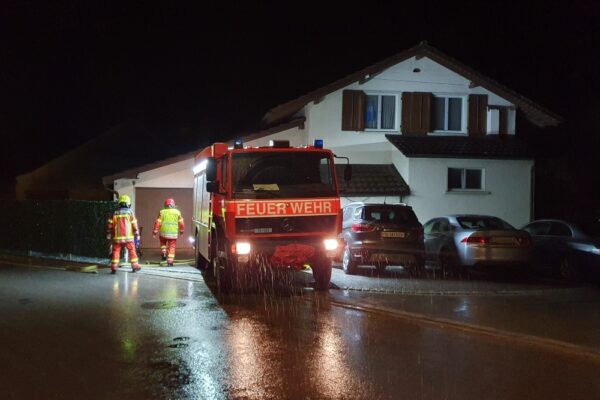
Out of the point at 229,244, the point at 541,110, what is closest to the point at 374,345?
the point at 229,244

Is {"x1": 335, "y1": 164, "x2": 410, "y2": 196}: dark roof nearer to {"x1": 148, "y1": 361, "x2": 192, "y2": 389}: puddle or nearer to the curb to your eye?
the curb

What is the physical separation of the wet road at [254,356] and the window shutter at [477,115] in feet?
39.3

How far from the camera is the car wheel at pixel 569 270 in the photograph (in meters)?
12.8

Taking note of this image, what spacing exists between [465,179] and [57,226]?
1268cm

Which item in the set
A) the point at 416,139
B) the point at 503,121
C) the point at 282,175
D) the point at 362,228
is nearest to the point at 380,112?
the point at 416,139

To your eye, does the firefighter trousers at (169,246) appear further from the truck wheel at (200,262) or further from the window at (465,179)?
the window at (465,179)

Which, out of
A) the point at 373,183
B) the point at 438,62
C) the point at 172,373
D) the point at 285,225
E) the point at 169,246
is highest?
the point at 438,62

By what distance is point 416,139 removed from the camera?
63.3 feet

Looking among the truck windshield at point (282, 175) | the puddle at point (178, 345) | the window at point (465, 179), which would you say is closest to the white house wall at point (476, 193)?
the window at point (465, 179)

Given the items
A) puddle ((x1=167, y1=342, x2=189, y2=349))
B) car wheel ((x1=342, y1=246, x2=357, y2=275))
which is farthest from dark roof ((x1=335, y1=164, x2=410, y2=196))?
puddle ((x1=167, y1=342, x2=189, y2=349))

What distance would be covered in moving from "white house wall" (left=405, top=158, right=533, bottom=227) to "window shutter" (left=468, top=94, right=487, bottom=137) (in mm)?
1562

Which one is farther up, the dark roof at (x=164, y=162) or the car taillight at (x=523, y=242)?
the dark roof at (x=164, y=162)

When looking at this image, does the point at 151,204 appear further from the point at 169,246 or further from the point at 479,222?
the point at 479,222

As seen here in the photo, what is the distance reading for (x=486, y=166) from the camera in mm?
18812
